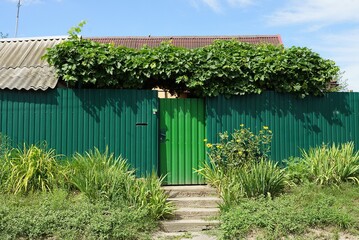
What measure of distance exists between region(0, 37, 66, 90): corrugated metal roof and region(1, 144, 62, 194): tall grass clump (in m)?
1.59

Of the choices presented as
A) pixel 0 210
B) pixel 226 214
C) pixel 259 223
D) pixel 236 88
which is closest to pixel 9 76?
pixel 0 210

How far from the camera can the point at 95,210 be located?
5.89 metres

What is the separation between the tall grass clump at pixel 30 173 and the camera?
6535 mm

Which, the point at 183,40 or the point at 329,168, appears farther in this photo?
the point at 183,40

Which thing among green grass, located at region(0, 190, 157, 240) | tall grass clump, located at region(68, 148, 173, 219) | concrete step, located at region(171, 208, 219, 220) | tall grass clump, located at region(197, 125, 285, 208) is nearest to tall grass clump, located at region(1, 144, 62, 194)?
green grass, located at region(0, 190, 157, 240)

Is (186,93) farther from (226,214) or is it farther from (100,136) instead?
(226,214)

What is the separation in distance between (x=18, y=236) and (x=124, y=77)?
3.79 metres

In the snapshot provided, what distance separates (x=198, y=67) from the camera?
25.9 feet

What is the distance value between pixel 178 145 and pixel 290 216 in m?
2.97

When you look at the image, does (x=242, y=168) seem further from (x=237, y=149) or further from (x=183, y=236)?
(x=183, y=236)

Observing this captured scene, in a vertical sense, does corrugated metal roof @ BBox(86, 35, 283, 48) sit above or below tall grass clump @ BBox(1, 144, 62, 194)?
above

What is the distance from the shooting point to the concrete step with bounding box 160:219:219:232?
20.1ft

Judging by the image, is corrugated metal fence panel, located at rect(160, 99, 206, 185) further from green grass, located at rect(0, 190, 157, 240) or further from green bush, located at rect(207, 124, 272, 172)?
green grass, located at rect(0, 190, 157, 240)

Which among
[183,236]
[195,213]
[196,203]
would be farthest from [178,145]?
[183,236]
